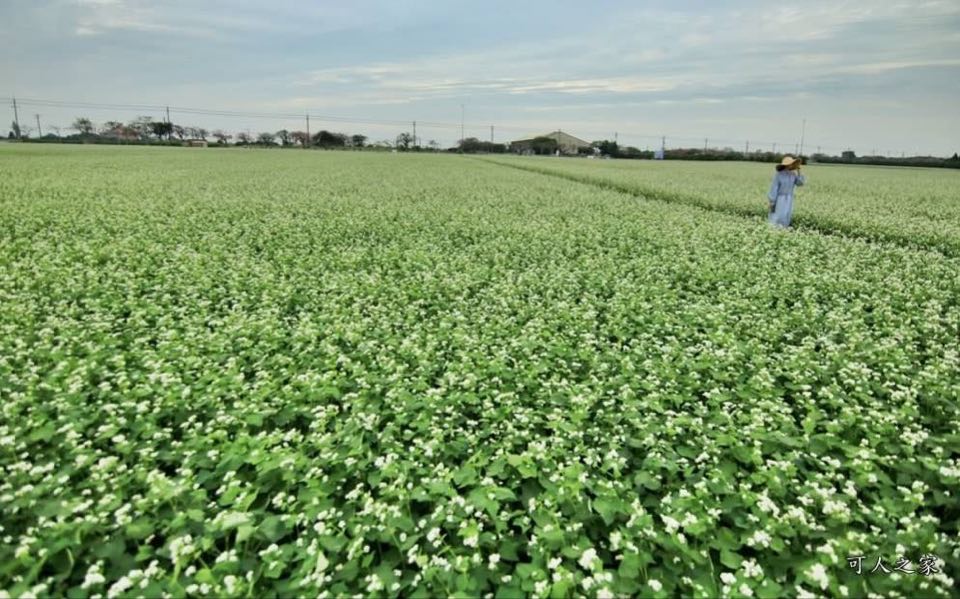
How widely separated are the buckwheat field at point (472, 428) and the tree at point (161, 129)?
135 m

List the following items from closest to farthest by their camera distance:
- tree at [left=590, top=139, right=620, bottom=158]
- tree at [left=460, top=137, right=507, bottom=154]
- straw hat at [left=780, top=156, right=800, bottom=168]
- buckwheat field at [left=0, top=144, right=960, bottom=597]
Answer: buckwheat field at [left=0, top=144, right=960, bottom=597] < straw hat at [left=780, top=156, right=800, bottom=168] < tree at [left=590, top=139, right=620, bottom=158] < tree at [left=460, top=137, right=507, bottom=154]

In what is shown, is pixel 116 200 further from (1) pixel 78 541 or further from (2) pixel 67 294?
(1) pixel 78 541

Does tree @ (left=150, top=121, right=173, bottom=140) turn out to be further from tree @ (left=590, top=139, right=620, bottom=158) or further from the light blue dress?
the light blue dress

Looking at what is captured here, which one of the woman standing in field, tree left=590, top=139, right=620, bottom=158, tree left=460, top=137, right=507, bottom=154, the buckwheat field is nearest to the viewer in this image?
the buckwheat field

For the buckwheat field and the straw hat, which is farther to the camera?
the straw hat

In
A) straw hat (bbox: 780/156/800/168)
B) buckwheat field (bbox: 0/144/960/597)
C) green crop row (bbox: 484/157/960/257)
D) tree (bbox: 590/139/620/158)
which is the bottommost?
buckwheat field (bbox: 0/144/960/597)

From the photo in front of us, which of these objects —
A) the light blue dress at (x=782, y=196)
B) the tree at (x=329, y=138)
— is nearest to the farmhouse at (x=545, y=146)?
the tree at (x=329, y=138)

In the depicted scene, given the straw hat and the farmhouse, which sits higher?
the farmhouse

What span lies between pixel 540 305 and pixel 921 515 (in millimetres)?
5467

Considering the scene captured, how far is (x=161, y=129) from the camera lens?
125m

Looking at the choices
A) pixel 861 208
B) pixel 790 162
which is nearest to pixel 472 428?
pixel 790 162

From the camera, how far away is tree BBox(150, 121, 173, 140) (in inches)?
4929

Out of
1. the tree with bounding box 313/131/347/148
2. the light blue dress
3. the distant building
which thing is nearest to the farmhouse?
the distant building

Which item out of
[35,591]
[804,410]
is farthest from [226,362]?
[804,410]
